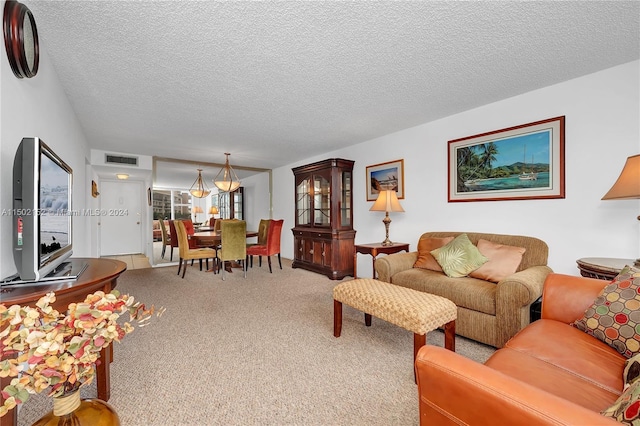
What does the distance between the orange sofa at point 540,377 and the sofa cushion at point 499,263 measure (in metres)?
0.70

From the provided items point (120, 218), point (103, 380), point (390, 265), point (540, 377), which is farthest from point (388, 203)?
point (120, 218)

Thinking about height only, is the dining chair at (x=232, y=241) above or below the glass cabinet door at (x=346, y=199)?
below

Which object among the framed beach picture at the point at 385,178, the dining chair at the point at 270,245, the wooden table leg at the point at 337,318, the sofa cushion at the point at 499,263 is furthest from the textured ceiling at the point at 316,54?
the dining chair at the point at 270,245

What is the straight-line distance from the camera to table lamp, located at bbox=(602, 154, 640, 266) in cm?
175

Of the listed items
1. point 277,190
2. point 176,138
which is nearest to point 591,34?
point 176,138

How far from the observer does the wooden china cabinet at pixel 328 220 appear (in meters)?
4.57

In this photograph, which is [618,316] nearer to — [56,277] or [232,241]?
[56,277]

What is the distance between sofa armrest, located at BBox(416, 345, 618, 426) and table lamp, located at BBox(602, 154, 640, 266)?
179cm

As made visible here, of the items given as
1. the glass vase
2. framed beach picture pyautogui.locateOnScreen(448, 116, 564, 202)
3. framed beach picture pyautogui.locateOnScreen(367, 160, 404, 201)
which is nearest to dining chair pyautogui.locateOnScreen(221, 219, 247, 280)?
framed beach picture pyautogui.locateOnScreen(367, 160, 404, 201)

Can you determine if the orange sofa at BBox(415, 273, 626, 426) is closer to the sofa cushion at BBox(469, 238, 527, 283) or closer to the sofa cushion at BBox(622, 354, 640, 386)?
the sofa cushion at BBox(622, 354, 640, 386)

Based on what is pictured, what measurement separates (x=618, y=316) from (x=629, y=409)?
102 cm

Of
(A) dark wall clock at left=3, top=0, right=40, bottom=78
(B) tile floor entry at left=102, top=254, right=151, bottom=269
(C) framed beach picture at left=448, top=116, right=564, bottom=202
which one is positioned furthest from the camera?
(B) tile floor entry at left=102, top=254, right=151, bottom=269

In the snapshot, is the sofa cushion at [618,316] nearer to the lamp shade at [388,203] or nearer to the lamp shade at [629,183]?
the lamp shade at [629,183]

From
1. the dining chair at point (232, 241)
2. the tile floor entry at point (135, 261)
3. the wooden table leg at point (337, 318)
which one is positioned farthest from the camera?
the tile floor entry at point (135, 261)
